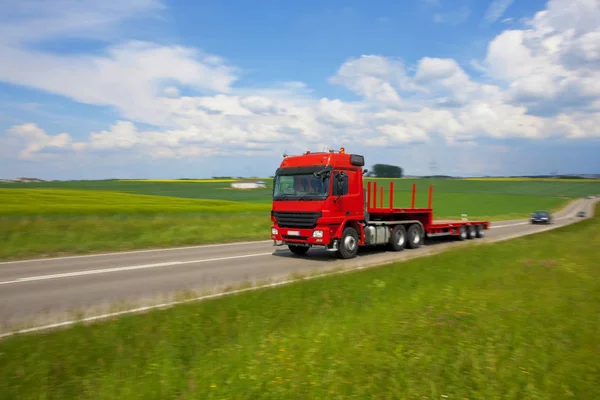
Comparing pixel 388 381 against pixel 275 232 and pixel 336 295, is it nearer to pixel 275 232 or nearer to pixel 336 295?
pixel 336 295

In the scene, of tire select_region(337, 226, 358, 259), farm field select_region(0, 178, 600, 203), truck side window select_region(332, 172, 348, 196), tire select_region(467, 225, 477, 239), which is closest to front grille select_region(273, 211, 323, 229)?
truck side window select_region(332, 172, 348, 196)

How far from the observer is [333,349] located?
516cm

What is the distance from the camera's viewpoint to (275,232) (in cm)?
1477

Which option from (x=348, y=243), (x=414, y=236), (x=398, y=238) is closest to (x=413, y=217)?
(x=414, y=236)

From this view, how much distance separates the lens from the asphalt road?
810cm

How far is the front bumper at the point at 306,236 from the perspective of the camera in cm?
1352

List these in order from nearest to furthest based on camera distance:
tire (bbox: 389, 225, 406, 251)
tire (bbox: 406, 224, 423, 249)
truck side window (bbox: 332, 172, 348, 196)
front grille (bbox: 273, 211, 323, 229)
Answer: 1. front grille (bbox: 273, 211, 323, 229)
2. truck side window (bbox: 332, 172, 348, 196)
3. tire (bbox: 389, 225, 406, 251)
4. tire (bbox: 406, 224, 423, 249)

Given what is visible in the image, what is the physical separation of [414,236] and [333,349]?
1312 cm

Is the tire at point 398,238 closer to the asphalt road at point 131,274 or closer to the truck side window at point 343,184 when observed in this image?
the asphalt road at point 131,274

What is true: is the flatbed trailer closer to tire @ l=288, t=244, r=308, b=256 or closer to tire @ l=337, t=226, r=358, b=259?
tire @ l=337, t=226, r=358, b=259

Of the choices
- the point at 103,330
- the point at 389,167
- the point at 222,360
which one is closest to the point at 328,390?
the point at 222,360

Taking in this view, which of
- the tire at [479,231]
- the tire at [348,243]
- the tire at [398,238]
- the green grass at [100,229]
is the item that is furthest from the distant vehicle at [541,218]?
the tire at [348,243]

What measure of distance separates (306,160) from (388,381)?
34.9ft

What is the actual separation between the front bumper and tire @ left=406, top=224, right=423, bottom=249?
15.4 feet
